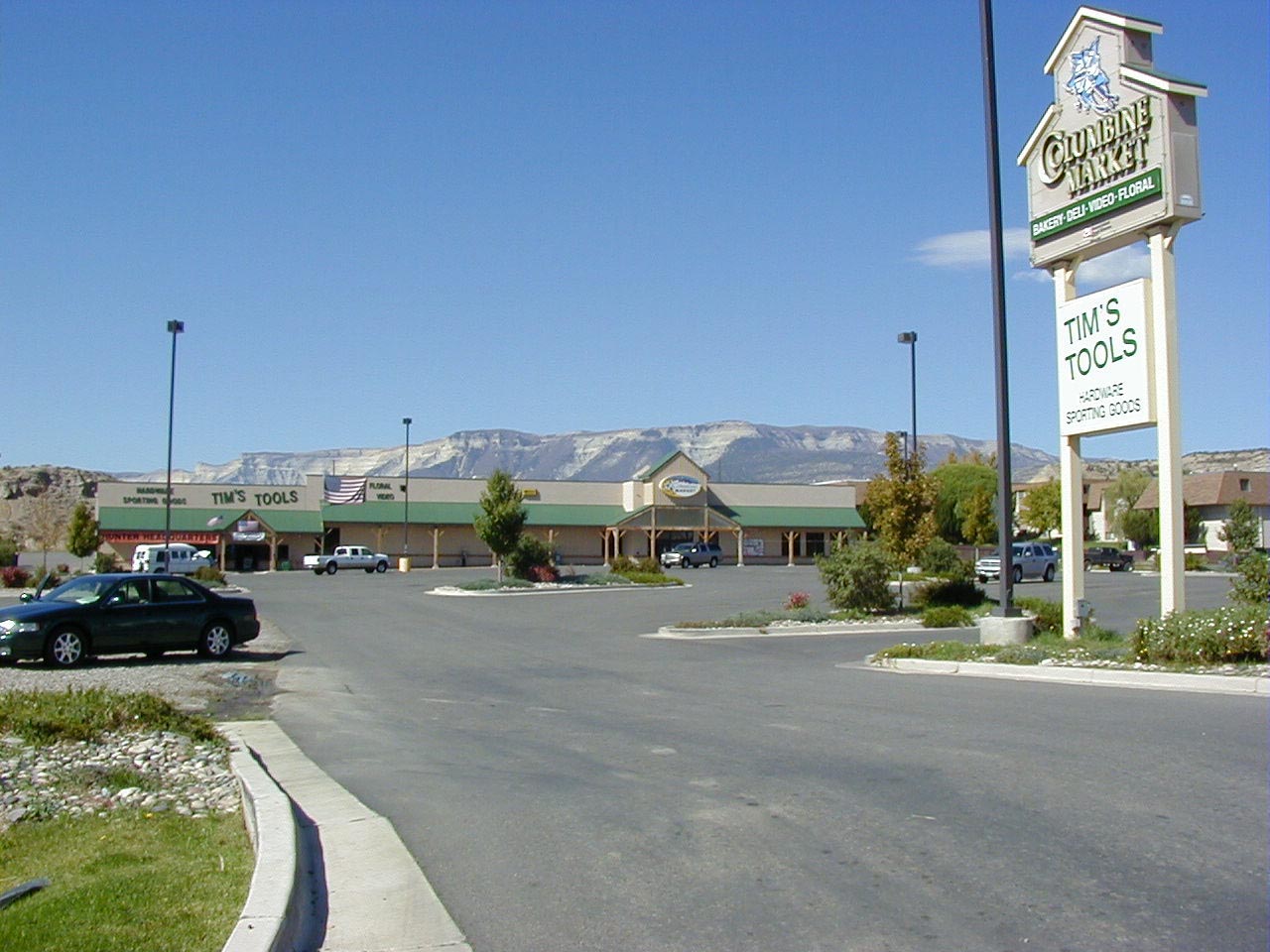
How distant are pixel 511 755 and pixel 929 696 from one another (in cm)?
564

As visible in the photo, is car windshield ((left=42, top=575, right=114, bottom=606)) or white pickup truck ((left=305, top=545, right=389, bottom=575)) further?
white pickup truck ((left=305, top=545, right=389, bottom=575))

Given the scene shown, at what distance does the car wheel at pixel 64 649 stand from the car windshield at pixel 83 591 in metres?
0.52

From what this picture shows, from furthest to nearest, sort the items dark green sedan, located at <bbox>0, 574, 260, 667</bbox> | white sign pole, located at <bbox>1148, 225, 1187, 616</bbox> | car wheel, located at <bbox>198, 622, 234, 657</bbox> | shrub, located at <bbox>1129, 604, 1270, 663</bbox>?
car wheel, located at <bbox>198, 622, 234, 657</bbox>
dark green sedan, located at <bbox>0, 574, 260, 667</bbox>
white sign pole, located at <bbox>1148, 225, 1187, 616</bbox>
shrub, located at <bbox>1129, 604, 1270, 663</bbox>

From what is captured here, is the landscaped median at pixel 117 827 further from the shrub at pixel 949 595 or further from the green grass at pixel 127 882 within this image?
the shrub at pixel 949 595

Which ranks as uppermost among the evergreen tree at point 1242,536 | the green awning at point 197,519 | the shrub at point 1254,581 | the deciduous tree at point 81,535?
the green awning at point 197,519

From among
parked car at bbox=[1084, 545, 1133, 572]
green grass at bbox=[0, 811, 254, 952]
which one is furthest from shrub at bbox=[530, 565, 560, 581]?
green grass at bbox=[0, 811, 254, 952]

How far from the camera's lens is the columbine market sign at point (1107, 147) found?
1656cm

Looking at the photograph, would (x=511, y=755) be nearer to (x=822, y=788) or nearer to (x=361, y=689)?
(x=822, y=788)

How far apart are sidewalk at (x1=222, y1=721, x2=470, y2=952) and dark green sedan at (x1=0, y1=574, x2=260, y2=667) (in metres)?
10.7

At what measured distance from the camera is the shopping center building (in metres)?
70.3

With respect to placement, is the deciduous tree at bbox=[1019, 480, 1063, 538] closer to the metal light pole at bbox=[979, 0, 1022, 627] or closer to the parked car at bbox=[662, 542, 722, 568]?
the parked car at bbox=[662, 542, 722, 568]

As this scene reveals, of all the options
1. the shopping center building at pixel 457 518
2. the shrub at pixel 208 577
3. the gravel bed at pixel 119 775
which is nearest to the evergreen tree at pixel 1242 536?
the gravel bed at pixel 119 775

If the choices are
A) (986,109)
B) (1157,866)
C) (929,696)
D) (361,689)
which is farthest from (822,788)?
(986,109)

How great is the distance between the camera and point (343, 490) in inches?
2931
